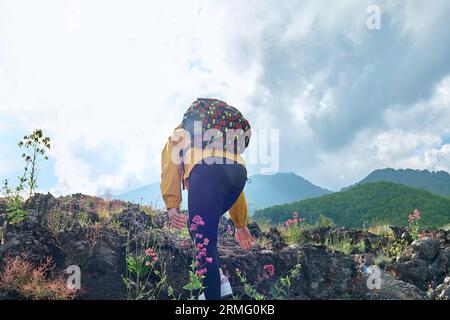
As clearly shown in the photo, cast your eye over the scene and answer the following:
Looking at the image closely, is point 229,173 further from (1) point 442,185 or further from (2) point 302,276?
(1) point 442,185

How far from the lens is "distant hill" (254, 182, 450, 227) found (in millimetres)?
24422

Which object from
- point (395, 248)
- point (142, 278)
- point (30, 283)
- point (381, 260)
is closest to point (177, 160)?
point (142, 278)

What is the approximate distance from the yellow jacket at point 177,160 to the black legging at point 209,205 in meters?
0.11

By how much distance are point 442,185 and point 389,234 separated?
439 feet

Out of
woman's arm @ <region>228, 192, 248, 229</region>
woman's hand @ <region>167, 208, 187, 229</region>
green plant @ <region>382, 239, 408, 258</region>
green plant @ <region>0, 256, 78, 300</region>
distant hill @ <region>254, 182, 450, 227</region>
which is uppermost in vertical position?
distant hill @ <region>254, 182, 450, 227</region>

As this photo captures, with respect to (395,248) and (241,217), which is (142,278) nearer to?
(241,217)

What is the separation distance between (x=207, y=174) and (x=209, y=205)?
0.96 ft

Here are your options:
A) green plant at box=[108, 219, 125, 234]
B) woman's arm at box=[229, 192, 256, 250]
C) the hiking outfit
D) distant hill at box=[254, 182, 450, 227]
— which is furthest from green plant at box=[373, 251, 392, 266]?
distant hill at box=[254, 182, 450, 227]

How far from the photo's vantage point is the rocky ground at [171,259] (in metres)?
5.23

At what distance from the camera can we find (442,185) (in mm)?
128375

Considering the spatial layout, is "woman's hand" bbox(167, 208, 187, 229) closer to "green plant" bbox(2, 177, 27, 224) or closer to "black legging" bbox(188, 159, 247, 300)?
"black legging" bbox(188, 159, 247, 300)

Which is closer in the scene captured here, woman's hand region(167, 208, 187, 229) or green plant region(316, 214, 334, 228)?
woman's hand region(167, 208, 187, 229)

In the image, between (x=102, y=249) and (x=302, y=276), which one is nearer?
(x=102, y=249)
